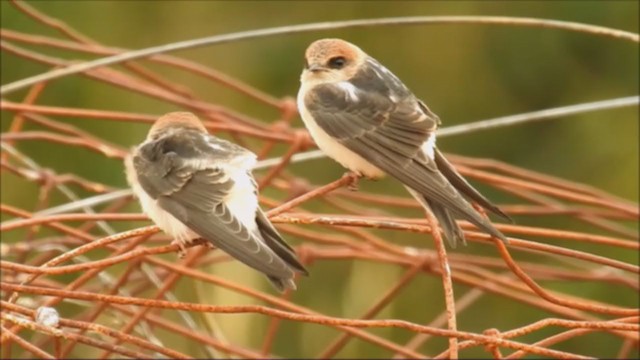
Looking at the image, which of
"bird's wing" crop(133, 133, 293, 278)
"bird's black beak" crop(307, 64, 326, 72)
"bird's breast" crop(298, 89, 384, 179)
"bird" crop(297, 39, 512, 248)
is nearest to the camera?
"bird's wing" crop(133, 133, 293, 278)

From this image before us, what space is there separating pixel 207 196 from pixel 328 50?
68 centimetres

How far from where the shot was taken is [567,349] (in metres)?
7.25

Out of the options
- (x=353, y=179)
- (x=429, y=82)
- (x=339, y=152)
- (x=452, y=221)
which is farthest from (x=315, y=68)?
(x=429, y=82)

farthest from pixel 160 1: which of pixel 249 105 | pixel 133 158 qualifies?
pixel 133 158

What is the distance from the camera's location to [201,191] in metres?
2.43

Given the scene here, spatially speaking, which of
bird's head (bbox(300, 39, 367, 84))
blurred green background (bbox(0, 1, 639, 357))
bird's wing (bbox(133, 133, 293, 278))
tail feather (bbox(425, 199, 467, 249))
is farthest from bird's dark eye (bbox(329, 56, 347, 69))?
blurred green background (bbox(0, 1, 639, 357))

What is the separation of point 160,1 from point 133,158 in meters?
5.82

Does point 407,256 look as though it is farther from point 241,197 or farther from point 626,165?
point 626,165

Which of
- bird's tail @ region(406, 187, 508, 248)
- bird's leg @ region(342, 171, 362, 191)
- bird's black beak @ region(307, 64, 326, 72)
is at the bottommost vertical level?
bird's tail @ region(406, 187, 508, 248)

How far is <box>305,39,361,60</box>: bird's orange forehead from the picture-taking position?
2998 millimetres

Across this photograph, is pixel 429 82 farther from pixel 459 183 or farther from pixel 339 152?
pixel 459 183

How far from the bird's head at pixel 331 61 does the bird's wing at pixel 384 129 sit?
0.06 m

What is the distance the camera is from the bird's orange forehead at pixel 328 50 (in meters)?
3.00

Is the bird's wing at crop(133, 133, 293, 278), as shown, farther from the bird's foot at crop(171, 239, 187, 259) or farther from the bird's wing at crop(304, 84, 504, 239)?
the bird's wing at crop(304, 84, 504, 239)
